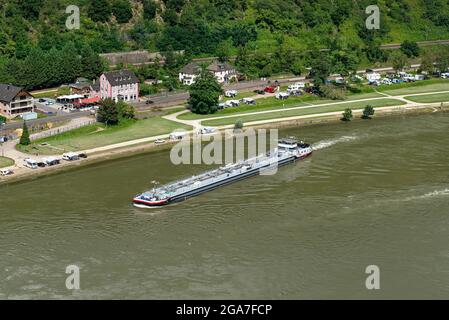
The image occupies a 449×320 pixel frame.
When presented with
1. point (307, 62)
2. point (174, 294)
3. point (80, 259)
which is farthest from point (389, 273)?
point (307, 62)

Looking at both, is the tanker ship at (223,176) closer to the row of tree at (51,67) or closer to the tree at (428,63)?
the row of tree at (51,67)

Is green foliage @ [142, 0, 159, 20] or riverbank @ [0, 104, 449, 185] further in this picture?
green foliage @ [142, 0, 159, 20]

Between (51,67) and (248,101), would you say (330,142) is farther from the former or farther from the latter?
(51,67)

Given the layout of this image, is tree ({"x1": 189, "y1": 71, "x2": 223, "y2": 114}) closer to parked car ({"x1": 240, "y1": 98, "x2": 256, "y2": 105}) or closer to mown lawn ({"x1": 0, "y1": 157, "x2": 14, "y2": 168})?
parked car ({"x1": 240, "y1": 98, "x2": 256, "y2": 105})

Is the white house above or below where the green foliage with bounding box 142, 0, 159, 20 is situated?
below

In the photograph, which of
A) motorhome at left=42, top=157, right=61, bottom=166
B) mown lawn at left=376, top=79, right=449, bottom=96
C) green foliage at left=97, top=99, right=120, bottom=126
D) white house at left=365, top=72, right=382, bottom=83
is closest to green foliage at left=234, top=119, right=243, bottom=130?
green foliage at left=97, top=99, right=120, bottom=126

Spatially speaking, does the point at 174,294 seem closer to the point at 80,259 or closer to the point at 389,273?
the point at 80,259
